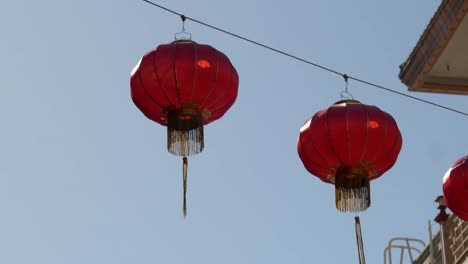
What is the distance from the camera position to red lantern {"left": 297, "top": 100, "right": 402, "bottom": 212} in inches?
491

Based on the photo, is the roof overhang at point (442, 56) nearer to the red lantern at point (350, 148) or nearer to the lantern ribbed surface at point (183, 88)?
the red lantern at point (350, 148)

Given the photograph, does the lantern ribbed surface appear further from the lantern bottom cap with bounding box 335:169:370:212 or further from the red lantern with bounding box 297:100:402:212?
the lantern bottom cap with bounding box 335:169:370:212

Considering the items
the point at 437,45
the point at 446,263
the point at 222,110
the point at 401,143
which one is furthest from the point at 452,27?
the point at 446,263

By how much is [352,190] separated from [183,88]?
5.76 feet

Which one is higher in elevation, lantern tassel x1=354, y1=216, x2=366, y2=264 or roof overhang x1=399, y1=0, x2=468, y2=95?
roof overhang x1=399, y1=0, x2=468, y2=95

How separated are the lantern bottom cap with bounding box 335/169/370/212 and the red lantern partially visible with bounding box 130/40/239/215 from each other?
1.19 metres

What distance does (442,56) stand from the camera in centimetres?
1383

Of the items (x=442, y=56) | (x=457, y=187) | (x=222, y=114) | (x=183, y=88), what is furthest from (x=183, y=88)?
(x=457, y=187)

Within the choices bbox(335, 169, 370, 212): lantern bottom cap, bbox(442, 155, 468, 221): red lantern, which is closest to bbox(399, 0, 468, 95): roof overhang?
bbox(442, 155, 468, 221): red lantern

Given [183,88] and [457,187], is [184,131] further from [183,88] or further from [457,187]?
[457,187]

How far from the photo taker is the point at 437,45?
43.7ft

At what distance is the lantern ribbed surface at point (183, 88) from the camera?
1227cm

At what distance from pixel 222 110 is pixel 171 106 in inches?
18.6

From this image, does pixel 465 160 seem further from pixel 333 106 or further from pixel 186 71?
pixel 186 71
